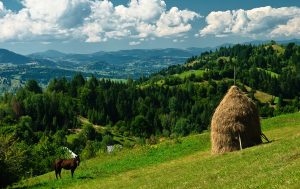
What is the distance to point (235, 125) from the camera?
125 feet

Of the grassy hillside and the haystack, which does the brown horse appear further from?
the haystack

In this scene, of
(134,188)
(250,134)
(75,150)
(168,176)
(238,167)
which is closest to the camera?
(238,167)

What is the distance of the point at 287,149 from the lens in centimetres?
2852

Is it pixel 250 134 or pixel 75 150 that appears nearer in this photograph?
pixel 250 134

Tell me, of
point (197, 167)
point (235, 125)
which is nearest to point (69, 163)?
point (197, 167)

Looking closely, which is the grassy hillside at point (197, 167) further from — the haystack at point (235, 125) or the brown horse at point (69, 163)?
the haystack at point (235, 125)

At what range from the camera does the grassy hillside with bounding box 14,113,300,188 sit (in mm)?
22266

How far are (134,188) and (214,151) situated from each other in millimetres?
11795

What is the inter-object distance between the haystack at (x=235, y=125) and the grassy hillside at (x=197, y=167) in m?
1.85

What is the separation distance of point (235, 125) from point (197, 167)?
7.26 metres

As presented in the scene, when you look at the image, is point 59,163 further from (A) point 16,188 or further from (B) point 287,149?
(B) point 287,149

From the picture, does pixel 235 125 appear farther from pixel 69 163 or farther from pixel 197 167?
pixel 69 163

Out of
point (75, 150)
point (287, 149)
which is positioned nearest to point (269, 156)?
point (287, 149)

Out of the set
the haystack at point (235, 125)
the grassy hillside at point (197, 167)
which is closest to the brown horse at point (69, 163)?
the grassy hillside at point (197, 167)
